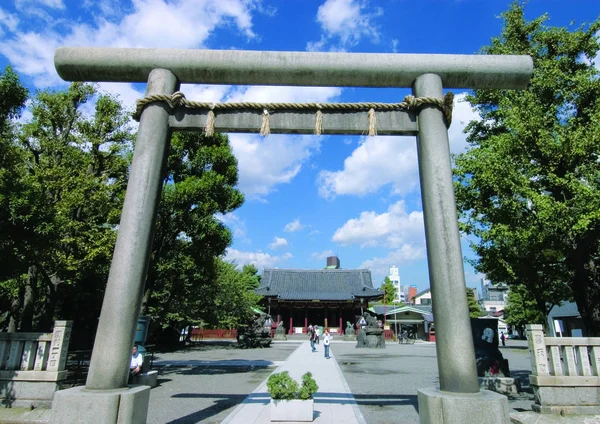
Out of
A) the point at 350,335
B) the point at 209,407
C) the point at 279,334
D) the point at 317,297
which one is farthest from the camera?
the point at 317,297

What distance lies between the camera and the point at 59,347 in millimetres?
7254

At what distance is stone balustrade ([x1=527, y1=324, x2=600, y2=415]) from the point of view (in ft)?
22.1

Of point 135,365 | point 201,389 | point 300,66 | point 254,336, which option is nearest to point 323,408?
point 201,389

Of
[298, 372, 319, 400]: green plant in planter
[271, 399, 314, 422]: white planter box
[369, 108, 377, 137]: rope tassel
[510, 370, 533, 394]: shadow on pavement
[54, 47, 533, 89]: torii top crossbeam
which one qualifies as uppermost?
[54, 47, 533, 89]: torii top crossbeam

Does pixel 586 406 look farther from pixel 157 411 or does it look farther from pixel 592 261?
pixel 157 411

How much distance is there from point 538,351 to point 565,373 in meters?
0.62

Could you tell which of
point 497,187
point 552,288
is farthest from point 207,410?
point 552,288

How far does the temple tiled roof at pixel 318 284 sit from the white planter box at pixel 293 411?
105ft

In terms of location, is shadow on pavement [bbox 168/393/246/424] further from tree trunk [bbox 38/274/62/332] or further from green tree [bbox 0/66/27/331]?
tree trunk [bbox 38/274/62/332]

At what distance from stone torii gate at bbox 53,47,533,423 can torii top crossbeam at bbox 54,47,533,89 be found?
0.04 ft

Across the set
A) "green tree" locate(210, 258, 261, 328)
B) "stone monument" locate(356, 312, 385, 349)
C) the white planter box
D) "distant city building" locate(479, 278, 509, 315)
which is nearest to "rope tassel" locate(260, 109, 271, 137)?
the white planter box

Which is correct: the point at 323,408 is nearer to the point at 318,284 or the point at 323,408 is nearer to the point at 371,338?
the point at 371,338

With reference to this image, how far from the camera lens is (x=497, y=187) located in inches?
322

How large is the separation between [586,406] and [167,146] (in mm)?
8609
